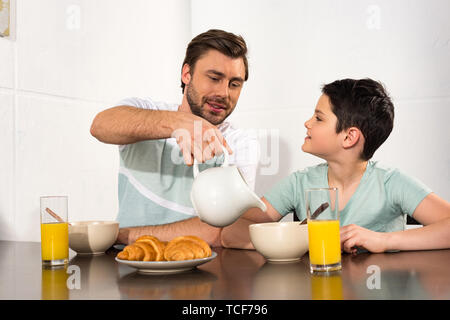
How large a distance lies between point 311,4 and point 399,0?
0.37 m

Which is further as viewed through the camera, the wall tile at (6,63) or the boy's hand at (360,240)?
the wall tile at (6,63)

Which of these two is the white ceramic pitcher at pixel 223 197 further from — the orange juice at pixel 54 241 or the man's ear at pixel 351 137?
the man's ear at pixel 351 137

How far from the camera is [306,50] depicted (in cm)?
208

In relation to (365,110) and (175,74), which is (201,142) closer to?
(365,110)

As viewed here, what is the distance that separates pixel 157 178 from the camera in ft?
5.29

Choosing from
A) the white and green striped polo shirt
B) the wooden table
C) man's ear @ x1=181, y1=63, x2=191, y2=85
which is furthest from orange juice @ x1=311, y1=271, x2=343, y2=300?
man's ear @ x1=181, y1=63, x2=191, y2=85

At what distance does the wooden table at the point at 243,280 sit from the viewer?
61 centimetres

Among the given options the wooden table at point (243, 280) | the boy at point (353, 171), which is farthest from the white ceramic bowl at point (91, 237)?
the boy at point (353, 171)

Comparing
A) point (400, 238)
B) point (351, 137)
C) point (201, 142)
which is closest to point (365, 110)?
point (351, 137)

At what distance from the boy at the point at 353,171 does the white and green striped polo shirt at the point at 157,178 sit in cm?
26

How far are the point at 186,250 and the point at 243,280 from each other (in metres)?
0.12
